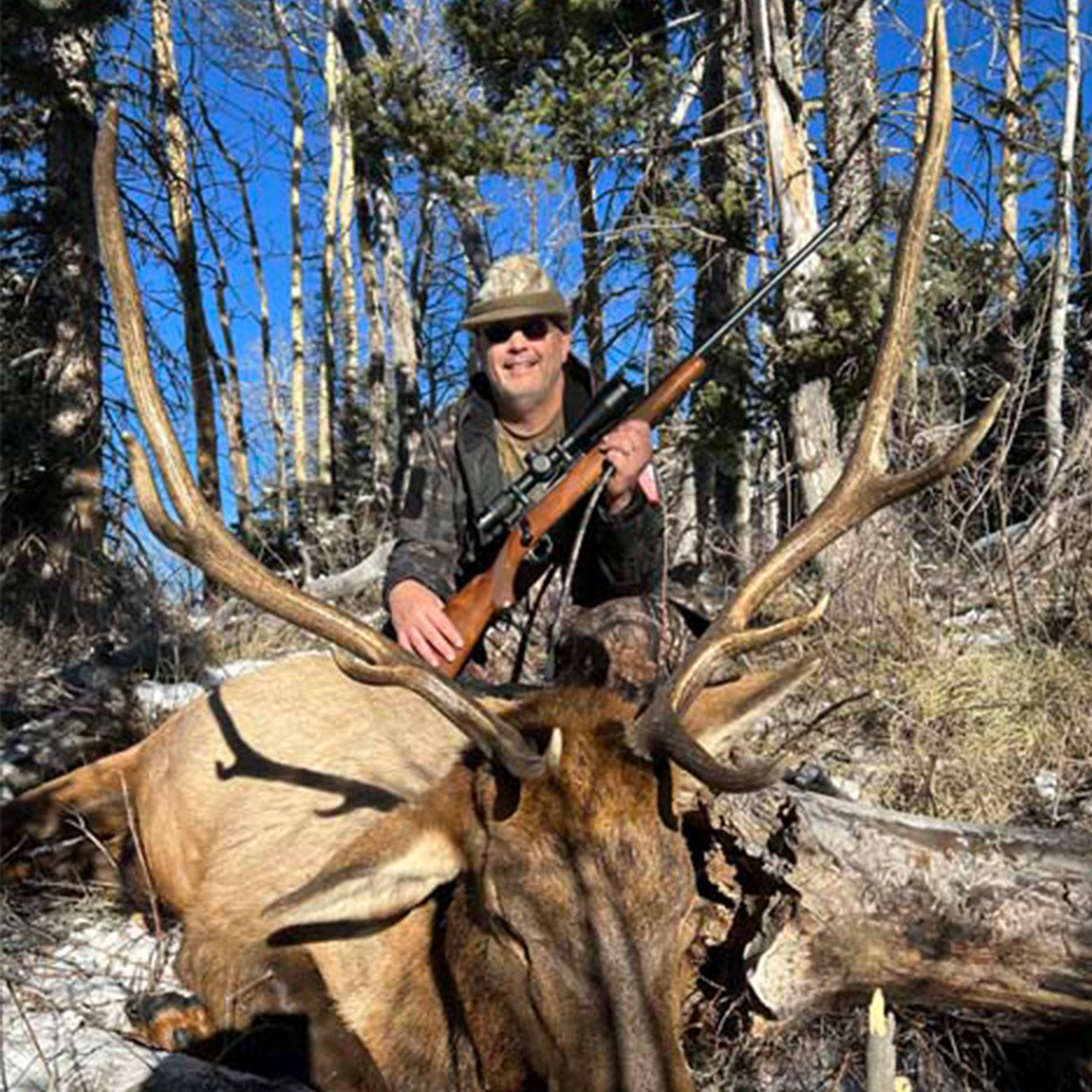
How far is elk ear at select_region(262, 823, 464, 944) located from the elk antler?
73 centimetres

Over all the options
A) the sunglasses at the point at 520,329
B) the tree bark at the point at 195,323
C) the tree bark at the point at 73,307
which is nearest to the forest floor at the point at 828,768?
the sunglasses at the point at 520,329

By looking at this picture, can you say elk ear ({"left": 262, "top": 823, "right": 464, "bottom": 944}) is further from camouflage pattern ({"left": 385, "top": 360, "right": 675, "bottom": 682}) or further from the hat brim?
the hat brim

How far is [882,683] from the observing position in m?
5.04

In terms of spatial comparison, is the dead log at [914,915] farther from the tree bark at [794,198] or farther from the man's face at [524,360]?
the tree bark at [794,198]

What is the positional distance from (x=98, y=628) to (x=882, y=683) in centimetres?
598

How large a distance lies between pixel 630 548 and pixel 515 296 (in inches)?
51.0

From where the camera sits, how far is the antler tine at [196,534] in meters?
2.68

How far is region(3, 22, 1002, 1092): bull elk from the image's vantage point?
246 cm

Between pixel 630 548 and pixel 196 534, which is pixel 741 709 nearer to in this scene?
pixel 196 534

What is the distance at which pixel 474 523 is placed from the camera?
198 inches

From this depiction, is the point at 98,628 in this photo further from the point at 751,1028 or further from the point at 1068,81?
the point at 1068,81

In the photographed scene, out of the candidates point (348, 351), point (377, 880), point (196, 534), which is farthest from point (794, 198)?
point (348, 351)

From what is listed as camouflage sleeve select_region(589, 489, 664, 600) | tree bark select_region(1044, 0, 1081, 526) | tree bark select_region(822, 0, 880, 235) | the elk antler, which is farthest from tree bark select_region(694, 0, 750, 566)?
the elk antler

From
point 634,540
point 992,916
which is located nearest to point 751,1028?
point 992,916
